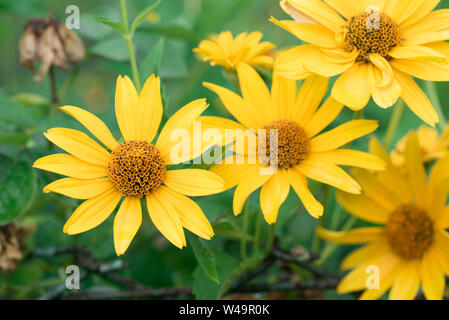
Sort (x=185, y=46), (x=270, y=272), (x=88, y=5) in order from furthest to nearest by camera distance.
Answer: (x=88, y=5)
(x=185, y=46)
(x=270, y=272)

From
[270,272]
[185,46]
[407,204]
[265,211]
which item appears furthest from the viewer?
[185,46]

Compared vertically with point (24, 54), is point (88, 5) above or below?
above

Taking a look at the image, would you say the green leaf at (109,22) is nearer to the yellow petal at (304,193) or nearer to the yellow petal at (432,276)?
the yellow petal at (304,193)

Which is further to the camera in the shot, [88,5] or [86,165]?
[88,5]

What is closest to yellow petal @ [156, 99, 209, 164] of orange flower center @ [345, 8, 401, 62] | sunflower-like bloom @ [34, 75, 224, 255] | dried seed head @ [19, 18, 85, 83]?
sunflower-like bloom @ [34, 75, 224, 255]

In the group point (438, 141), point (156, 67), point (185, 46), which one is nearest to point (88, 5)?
point (185, 46)

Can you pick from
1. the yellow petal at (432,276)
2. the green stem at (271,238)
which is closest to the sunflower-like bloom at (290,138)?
the green stem at (271,238)

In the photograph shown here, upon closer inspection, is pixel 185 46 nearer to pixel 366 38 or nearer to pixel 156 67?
pixel 156 67

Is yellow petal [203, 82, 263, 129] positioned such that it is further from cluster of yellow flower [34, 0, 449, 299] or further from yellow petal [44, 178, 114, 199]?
yellow petal [44, 178, 114, 199]
